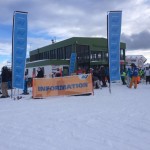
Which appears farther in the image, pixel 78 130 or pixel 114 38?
pixel 114 38

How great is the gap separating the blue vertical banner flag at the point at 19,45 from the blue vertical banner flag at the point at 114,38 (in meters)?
4.42

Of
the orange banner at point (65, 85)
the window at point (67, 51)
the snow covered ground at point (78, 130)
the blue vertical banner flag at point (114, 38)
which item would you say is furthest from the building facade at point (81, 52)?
the snow covered ground at point (78, 130)

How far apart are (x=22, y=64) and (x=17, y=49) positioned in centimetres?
79

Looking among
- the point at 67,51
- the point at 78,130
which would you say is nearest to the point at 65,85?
the point at 78,130

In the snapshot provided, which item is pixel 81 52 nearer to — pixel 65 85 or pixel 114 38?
pixel 114 38

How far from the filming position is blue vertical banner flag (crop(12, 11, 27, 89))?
15258 mm

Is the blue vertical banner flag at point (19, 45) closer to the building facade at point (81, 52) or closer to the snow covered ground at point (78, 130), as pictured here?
the snow covered ground at point (78, 130)

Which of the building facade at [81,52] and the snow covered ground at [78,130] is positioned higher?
the building facade at [81,52]

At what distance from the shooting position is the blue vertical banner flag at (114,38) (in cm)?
1669

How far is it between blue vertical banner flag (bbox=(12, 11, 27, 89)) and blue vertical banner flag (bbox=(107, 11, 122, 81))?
442 cm

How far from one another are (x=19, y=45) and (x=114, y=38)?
500 cm

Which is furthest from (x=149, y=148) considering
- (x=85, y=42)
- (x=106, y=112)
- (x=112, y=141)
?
(x=85, y=42)

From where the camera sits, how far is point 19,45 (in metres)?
15.4

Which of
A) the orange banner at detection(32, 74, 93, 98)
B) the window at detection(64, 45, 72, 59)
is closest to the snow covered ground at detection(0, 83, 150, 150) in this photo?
the orange banner at detection(32, 74, 93, 98)
